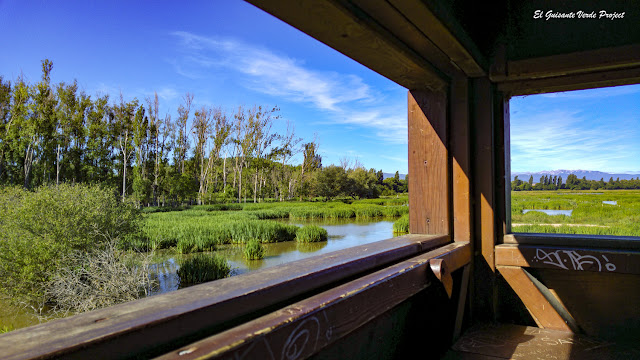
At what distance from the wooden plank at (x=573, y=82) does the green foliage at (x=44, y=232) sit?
5376mm

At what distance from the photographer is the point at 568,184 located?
2.72 meters

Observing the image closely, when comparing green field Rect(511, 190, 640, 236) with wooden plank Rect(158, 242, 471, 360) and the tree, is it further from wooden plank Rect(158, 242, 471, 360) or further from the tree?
the tree

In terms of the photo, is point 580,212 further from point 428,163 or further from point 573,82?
point 428,163

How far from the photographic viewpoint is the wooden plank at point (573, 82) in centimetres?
210

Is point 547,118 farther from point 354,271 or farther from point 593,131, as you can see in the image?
point 354,271

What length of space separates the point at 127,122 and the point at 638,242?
25759 millimetres

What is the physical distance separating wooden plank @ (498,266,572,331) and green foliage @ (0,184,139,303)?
508 cm

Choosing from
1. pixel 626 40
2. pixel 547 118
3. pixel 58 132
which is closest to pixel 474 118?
pixel 547 118

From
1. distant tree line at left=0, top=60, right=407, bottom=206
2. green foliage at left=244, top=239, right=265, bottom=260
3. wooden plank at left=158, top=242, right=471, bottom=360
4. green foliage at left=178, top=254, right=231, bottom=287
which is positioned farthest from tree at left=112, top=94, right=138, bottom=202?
wooden plank at left=158, top=242, right=471, bottom=360

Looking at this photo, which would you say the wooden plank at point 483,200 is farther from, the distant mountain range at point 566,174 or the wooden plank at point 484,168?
the distant mountain range at point 566,174

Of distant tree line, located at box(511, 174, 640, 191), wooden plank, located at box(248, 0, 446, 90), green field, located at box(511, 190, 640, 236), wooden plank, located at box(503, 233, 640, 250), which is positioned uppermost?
wooden plank, located at box(248, 0, 446, 90)

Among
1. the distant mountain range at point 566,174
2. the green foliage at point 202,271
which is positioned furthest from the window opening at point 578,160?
the green foliage at point 202,271

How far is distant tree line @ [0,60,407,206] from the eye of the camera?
18484 millimetres

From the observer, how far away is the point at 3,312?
4828 millimetres
